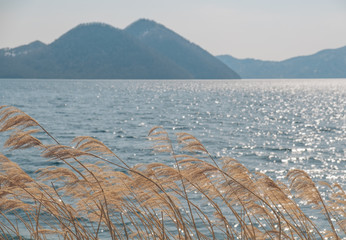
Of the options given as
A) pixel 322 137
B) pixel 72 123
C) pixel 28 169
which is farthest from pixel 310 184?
pixel 72 123

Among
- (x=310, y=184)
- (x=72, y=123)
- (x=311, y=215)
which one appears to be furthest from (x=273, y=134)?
(x=310, y=184)

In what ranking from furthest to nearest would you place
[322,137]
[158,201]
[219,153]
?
[322,137] → [219,153] → [158,201]

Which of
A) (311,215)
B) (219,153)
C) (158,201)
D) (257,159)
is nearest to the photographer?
(158,201)

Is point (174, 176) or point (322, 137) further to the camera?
point (322, 137)

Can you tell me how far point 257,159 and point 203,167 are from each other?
22.2 m

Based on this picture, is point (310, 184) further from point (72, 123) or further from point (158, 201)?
point (72, 123)

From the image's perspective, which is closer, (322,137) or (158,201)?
(158,201)

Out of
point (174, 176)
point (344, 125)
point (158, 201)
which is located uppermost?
point (174, 176)

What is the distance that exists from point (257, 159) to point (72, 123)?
2199 cm

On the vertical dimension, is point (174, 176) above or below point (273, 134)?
above

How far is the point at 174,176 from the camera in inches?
139

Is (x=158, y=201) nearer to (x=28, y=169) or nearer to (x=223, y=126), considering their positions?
(x=28, y=169)

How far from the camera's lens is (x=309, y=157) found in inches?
1040

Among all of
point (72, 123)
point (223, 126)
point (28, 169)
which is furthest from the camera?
point (223, 126)
